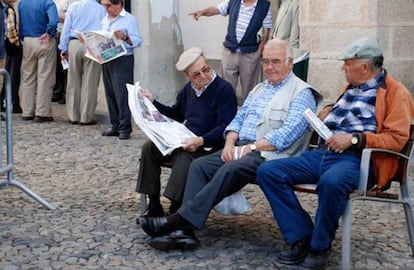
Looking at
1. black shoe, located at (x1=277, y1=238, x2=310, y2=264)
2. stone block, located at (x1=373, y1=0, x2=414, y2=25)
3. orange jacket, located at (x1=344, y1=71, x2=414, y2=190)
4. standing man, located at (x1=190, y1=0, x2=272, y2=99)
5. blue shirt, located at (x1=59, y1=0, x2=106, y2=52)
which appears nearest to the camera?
orange jacket, located at (x1=344, y1=71, x2=414, y2=190)

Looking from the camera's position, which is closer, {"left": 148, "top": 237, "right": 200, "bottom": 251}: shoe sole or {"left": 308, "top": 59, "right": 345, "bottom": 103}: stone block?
{"left": 148, "top": 237, "right": 200, "bottom": 251}: shoe sole

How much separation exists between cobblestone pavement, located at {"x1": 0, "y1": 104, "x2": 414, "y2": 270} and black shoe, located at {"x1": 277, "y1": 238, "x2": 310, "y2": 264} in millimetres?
87

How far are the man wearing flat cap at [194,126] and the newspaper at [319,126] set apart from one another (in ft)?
2.45

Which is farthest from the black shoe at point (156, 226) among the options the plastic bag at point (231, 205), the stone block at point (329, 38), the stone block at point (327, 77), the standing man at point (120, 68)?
the standing man at point (120, 68)

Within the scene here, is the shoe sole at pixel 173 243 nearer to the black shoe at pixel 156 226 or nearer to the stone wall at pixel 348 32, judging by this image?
the black shoe at pixel 156 226

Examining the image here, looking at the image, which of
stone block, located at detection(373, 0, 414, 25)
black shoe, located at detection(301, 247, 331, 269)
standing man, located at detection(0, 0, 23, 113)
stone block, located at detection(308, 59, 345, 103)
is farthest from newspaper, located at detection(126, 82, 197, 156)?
standing man, located at detection(0, 0, 23, 113)

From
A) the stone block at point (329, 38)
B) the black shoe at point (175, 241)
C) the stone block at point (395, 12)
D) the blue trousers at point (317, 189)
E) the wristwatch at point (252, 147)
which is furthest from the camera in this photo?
the stone block at point (329, 38)

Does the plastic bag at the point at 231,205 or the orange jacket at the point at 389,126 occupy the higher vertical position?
the orange jacket at the point at 389,126

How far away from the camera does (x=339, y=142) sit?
15.6ft

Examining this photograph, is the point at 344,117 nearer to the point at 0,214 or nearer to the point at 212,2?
the point at 0,214

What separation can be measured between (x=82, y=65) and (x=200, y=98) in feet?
15.9

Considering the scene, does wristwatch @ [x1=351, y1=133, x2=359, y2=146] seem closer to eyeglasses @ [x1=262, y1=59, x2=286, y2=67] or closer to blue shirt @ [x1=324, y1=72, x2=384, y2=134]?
blue shirt @ [x1=324, y1=72, x2=384, y2=134]

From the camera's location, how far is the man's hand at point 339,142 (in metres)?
4.75

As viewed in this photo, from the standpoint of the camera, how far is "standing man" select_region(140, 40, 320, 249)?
16.0 ft
